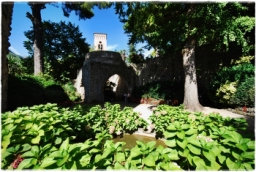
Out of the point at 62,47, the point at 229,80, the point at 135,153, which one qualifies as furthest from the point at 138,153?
the point at 62,47

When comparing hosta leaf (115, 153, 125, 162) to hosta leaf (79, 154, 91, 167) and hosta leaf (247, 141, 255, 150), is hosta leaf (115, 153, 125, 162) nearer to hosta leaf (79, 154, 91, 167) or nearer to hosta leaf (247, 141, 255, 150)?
hosta leaf (79, 154, 91, 167)

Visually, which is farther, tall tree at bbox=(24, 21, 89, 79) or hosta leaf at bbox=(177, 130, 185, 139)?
tall tree at bbox=(24, 21, 89, 79)

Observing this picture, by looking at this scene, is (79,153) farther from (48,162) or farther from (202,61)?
(202,61)

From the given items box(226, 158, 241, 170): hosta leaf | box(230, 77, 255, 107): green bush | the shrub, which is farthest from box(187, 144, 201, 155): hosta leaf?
the shrub

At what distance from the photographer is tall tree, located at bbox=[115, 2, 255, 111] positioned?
7055 mm

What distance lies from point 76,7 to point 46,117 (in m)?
17.3

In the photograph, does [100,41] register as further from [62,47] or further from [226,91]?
[226,91]

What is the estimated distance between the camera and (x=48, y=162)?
4.14ft

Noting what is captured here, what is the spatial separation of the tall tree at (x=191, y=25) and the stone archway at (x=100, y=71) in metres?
7.48

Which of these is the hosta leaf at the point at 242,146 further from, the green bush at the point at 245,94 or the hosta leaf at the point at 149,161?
the green bush at the point at 245,94

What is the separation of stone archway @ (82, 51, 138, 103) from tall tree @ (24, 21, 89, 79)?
8.31 meters

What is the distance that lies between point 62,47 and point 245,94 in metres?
25.2

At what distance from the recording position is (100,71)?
1634 centimetres

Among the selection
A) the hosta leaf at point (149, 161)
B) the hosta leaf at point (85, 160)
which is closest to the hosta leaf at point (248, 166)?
the hosta leaf at point (149, 161)
